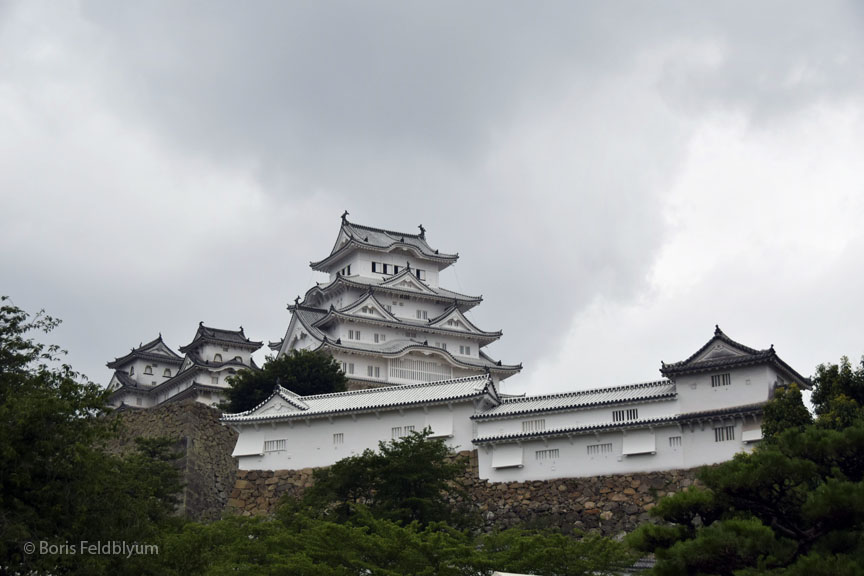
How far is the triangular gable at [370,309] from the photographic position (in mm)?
52312

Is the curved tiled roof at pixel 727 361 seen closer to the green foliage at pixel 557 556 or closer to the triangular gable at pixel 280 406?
the green foliage at pixel 557 556

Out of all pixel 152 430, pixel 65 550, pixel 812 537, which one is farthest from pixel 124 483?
pixel 152 430

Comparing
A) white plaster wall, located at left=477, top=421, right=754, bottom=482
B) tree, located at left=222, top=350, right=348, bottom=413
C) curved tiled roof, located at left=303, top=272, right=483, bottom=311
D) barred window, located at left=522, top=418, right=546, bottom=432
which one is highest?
curved tiled roof, located at left=303, top=272, right=483, bottom=311

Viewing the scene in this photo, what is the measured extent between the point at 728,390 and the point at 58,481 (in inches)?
755

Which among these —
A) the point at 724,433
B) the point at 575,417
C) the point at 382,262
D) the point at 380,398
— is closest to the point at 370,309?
the point at 382,262

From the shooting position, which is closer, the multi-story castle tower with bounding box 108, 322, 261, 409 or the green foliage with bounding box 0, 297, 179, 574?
the green foliage with bounding box 0, 297, 179, 574

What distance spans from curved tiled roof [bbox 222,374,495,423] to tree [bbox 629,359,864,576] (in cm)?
1538

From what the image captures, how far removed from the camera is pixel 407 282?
5547 cm

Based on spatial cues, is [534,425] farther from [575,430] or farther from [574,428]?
[575,430]

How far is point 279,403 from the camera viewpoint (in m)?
35.0

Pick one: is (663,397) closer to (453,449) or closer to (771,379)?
(771,379)

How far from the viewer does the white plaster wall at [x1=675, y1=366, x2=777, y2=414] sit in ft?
95.3

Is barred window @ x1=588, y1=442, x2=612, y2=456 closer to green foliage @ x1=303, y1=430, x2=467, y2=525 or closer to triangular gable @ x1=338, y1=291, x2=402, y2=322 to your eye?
green foliage @ x1=303, y1=430, x2=467, y2=525

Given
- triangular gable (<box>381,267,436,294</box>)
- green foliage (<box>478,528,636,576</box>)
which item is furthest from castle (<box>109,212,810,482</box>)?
triangular gable (<box>381,267,436,294</box>)
